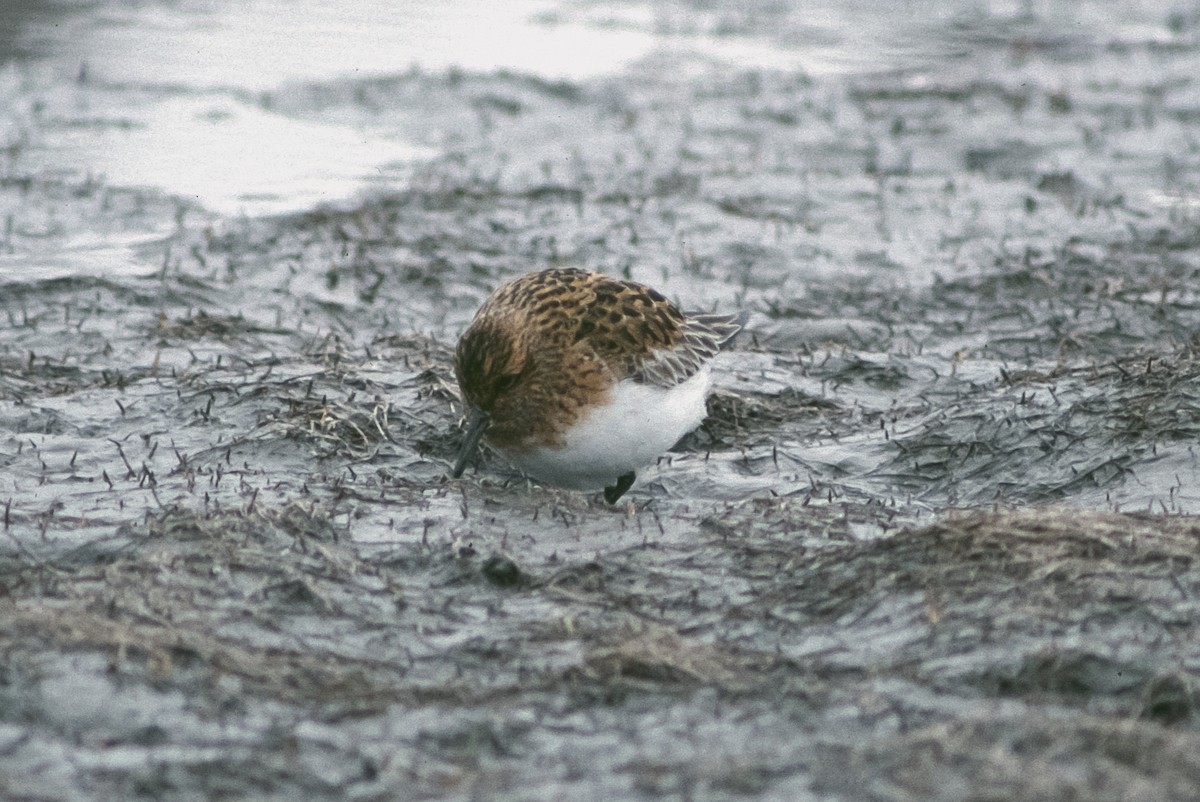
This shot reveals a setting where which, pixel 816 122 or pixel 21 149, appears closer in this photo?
pixel 21 149

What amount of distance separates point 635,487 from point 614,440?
2.56ft

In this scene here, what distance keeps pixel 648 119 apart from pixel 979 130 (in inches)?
130

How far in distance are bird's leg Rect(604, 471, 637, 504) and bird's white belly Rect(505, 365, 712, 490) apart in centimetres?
11

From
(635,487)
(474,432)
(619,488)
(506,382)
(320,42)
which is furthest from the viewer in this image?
(320,42)

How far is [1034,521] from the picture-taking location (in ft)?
20.6

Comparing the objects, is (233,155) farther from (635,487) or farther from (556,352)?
(556,352)

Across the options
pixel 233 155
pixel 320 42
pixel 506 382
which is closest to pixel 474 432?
pixel 506 382

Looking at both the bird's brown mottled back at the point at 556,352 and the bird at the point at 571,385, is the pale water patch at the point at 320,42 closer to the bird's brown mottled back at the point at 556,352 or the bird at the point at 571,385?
the bird's brown mottled back at the point at 556,352

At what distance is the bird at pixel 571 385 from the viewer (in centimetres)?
725

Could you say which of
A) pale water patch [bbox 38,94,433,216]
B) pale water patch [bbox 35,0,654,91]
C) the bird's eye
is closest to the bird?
the bird's eye

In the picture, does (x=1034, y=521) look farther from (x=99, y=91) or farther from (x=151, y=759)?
(x=99, y=91)

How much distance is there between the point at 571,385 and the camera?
286 inches

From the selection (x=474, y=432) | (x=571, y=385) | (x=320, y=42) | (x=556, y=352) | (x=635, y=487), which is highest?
(x=320, y=42)

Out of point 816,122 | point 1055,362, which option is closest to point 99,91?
point 816,122
